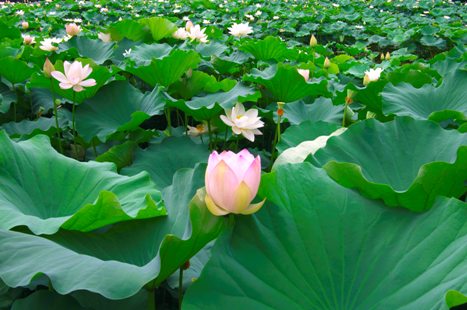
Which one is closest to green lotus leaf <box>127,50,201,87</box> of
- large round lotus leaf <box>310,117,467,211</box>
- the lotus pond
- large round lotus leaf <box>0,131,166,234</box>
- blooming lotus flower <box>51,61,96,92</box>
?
the lotus pond

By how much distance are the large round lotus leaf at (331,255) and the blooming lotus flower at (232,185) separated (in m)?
0.04

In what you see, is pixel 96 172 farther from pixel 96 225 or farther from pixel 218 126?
pixel 218 126

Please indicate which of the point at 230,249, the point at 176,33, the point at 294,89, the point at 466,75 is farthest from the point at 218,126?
the point at 176,33

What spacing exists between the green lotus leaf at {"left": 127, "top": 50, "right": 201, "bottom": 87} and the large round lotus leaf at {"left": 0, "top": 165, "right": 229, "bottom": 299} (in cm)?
74

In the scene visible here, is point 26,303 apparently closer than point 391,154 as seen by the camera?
Yes

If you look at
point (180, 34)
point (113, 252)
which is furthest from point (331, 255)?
point (180, 34)

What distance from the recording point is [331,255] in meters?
0.64

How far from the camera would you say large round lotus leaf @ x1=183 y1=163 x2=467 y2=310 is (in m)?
0.58

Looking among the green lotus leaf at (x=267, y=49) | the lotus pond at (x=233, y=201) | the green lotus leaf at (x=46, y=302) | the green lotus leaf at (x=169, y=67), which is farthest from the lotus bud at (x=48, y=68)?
the green lotus leaf at (x=267, y=49)

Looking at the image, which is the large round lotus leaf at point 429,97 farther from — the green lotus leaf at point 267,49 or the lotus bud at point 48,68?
the green lotus leaf at point 267,49

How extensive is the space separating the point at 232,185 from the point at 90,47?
1718 millimetres

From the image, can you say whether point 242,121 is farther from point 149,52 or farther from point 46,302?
point 149,52

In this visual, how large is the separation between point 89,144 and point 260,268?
961mm

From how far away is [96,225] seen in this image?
0.74 m
